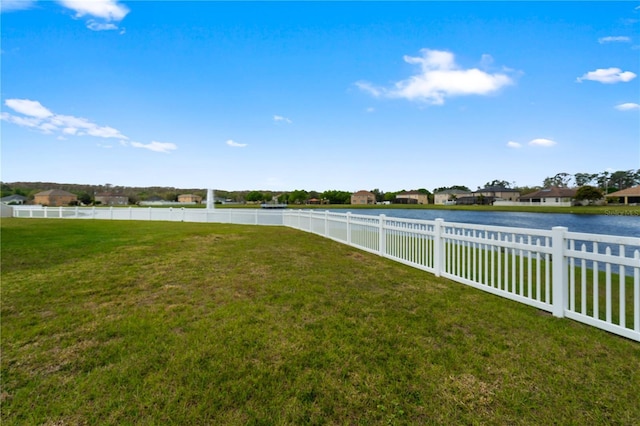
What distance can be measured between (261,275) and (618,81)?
1200 centimetres

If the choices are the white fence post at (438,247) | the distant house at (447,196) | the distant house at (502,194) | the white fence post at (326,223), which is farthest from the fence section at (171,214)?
the distant house at (447,196)

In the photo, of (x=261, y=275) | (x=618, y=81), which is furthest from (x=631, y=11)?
(x=261, y=275)

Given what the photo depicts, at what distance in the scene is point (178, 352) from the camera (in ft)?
8.57

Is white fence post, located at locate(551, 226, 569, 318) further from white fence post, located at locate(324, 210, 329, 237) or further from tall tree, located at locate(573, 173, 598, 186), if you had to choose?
tall tree, located at locate(573, 173, 598, 186)

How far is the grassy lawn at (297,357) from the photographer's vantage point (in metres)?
1.92

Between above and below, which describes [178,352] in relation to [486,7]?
below

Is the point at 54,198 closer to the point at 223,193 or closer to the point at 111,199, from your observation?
the point at 111,199

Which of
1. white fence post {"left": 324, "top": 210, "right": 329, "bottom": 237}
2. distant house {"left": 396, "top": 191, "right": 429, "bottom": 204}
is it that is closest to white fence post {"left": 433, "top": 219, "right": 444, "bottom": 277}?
white fence post {"left": 324, "top": 210, "right": 329, "bottom": 237}

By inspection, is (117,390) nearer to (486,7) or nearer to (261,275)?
(261,275)

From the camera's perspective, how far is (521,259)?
403 centimetres

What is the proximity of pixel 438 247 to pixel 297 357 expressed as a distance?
13.1ft

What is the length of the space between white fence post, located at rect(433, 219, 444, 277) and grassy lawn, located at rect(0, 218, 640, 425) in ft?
3.15

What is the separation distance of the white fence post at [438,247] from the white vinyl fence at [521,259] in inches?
0.7

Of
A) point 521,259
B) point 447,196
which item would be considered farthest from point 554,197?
point 521,259
